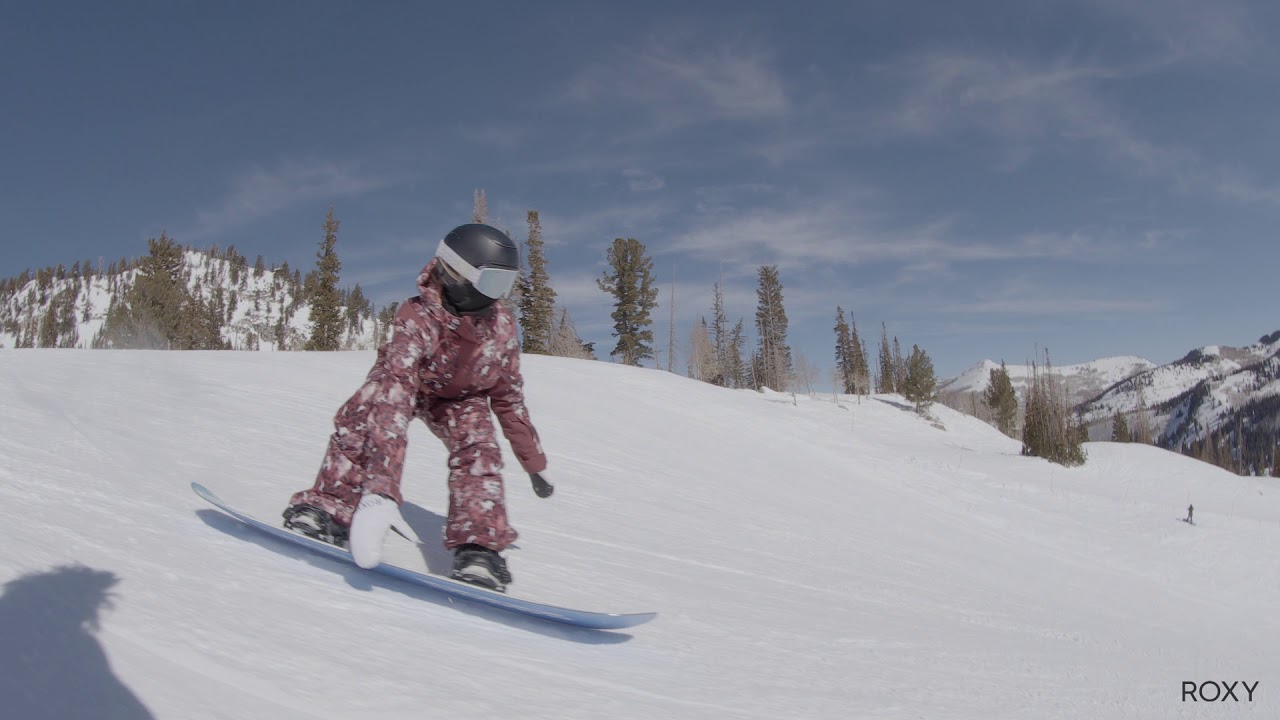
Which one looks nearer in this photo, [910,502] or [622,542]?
[622,542]

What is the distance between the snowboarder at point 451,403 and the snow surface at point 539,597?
0.25 meters

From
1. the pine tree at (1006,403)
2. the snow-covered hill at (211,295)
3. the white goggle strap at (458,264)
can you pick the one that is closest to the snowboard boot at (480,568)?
the white goggle strap at (458,264)

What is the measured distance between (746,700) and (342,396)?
7.34m

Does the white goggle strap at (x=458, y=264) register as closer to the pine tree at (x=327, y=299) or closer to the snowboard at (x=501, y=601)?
the snowboard at (x=501, y=601)

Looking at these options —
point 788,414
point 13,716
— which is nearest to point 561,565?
point 13,716

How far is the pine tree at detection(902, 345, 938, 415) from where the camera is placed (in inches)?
1695

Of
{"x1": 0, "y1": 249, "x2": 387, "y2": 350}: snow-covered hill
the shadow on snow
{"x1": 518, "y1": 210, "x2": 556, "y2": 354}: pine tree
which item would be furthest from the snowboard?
{"x1": 0, "y1": 249, "x2": 387, "y2": 350}: snow-covered hill

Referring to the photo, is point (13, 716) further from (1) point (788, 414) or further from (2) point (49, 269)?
(2) point (49, 269)

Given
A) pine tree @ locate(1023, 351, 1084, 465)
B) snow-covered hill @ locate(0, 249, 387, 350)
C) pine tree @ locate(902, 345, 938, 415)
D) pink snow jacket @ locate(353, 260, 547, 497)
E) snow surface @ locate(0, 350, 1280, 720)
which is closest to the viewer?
snow surface @ locate(0, 350, 1280, 720)

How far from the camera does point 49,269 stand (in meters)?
175

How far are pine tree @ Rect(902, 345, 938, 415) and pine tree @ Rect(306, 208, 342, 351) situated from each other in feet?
121

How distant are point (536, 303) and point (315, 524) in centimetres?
3576

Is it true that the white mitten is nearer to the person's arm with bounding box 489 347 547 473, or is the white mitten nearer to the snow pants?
the snow pants

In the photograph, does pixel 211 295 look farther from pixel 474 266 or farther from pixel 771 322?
pixel 474 266
